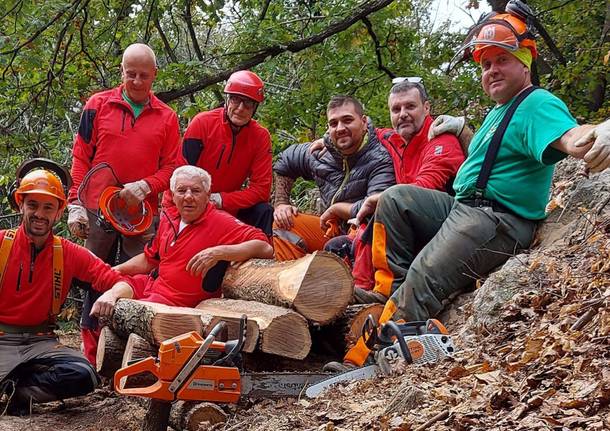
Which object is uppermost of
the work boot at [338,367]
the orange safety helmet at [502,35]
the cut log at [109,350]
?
the orange safety helmet at [502,35]

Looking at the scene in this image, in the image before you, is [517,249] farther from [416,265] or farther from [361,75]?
[361,75]

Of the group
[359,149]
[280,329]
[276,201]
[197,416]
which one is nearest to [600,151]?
[280,329]

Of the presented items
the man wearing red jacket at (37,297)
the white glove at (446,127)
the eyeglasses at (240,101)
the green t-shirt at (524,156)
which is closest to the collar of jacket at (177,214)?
the man wearing red jacket at (37,297)

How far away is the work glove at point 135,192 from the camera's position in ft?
20.7

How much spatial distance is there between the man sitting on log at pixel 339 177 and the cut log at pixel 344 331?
112 cm

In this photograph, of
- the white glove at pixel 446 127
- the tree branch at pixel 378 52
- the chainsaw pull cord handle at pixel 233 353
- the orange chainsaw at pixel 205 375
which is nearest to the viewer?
the orange chainsaw at pixel 205 375

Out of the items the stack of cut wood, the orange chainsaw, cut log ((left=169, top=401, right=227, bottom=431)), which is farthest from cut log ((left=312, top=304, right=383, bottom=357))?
cut log ((left=169, top=401, right=227, bottom=431))

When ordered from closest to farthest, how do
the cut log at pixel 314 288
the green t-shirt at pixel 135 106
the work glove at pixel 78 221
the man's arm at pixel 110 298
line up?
the cut log at pixel 314 288
the man's arm at pixel 110 298
the work glove at pixel 78 221
the green t-shirt at pixel 135 106

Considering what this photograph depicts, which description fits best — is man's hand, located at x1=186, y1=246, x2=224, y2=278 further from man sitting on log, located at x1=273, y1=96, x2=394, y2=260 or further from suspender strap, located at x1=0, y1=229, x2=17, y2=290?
suspender strap, located at x1=0, y1=229, x2=17, y2=290

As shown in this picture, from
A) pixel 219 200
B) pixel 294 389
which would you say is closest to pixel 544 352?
pixel 294 389

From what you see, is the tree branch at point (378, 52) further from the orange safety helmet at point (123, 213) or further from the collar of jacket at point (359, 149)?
the orange safety helmet at point (123, 213)

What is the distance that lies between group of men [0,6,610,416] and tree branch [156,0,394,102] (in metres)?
2.07

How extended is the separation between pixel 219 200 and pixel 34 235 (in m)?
1.62

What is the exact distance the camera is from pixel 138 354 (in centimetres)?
489
